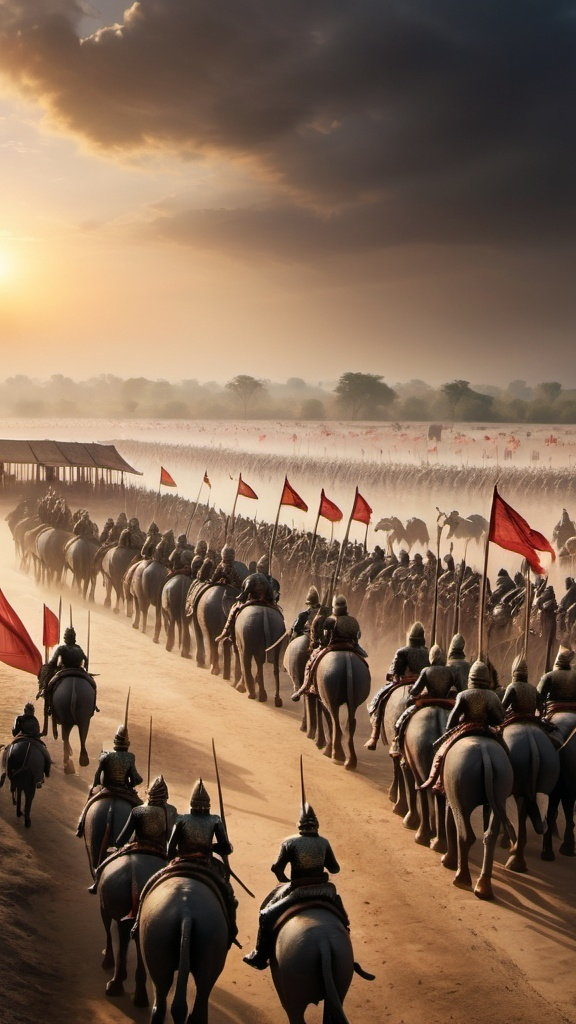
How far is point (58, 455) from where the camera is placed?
50969 mm

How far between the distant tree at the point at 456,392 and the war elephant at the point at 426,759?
4704 inches

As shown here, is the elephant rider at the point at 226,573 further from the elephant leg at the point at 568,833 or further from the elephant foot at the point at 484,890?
the elephant foot at the point at 484,890

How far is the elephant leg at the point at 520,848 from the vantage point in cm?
1202

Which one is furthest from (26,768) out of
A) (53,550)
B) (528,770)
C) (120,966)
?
(53,550)

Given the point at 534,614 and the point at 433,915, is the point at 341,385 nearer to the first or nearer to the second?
the point at 534,614

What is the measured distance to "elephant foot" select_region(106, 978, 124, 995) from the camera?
8.89m

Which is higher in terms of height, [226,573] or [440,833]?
[226,573]

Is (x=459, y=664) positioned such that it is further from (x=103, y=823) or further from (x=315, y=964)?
(x=315, y=964)

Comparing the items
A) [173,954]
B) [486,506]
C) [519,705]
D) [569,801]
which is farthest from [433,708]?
[486,506]

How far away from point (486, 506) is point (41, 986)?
49752mm

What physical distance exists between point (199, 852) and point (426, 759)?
194 inches

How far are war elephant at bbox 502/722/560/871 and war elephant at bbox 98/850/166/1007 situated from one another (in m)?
4.85

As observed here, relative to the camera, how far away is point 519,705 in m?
12.2

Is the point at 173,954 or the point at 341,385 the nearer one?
the point at 173,954
